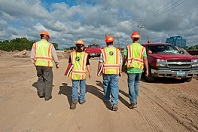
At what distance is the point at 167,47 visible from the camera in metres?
8.80

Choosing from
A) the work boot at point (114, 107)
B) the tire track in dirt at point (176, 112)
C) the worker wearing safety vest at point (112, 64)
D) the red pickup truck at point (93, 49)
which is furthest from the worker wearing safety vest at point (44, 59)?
the red pickup truck at point (93, 49)

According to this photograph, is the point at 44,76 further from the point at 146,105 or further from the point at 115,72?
the point at 146,105

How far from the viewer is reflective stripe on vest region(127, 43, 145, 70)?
4.58 meters

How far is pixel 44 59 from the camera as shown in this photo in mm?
5164

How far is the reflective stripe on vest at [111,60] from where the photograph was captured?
4473mm

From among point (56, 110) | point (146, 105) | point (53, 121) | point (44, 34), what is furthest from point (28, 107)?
point (146, 105)

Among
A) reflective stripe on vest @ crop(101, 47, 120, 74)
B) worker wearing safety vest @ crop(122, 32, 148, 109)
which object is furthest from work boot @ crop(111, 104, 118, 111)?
reflective stripe on vest @ crop(101, 47, 120, 74)

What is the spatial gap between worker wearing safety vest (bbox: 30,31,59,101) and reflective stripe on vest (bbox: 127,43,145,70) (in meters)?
2.36

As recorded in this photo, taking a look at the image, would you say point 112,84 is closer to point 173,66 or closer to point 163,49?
point 173,66

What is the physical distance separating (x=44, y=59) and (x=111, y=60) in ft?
6.92

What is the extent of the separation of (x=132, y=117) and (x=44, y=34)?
355 cm

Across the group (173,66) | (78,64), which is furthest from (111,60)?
(173,66)

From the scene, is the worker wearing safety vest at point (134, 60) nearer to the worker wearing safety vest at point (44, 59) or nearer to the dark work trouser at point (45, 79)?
the worker wearing safety vest at point (44, 59)

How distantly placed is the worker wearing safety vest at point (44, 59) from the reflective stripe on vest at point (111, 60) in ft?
5.86
